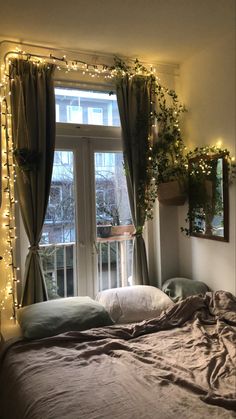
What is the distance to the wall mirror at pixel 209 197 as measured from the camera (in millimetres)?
2957

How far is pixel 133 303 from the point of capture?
9.37ft

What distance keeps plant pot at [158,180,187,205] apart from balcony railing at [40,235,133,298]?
516 millimetres

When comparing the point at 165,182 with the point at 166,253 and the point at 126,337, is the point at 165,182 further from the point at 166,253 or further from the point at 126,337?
the point at 126,337

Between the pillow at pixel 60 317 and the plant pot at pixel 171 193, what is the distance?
115cm

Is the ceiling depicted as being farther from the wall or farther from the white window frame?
the white window frame

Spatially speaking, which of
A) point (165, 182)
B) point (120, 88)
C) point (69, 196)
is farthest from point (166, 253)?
point (120, 88)

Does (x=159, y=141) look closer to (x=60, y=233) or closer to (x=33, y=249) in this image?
(x=60, y=233)

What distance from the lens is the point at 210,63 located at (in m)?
3.11

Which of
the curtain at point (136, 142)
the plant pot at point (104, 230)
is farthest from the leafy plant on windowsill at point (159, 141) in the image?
the plant pot at point (104, 230)

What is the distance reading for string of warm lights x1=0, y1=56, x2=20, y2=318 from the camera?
2.86 meters

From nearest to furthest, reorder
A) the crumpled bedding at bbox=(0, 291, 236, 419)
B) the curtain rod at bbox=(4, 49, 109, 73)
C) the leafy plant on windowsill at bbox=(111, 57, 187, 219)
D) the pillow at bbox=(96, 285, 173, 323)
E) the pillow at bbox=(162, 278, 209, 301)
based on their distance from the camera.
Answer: the crumpled bedding at bbox=(0, 291, 236, 419) → the pillow at bbox=(96, 285, 173, 323) → the curtain rod at bbox=(4, 49, 109, 73) → the pillow at bbox=(162, 278, 209, 301) → the leafy plant on windowsill at bbox=(111, 57, 187, 219)

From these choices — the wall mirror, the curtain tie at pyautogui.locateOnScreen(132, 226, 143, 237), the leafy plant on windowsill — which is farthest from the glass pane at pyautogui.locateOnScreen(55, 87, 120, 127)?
the curtain tie at pyautogui.locateOnScreen(132, 226, 143, 237)

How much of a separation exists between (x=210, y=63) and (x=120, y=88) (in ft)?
2.65

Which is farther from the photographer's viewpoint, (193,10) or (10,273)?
(10,273)
